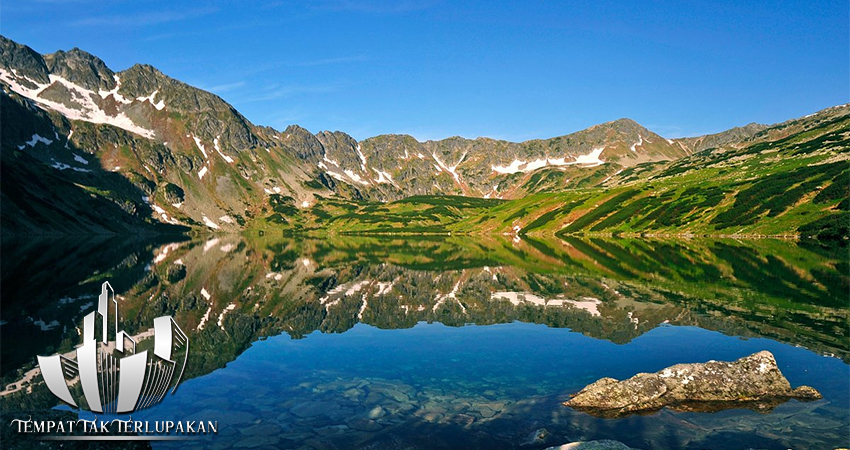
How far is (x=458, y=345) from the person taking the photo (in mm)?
37750

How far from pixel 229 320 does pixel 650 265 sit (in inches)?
2852

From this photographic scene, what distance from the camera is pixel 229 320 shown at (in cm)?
4609

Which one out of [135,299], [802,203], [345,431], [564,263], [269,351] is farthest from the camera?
[802,203]

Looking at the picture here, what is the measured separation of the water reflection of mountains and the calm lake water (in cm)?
35

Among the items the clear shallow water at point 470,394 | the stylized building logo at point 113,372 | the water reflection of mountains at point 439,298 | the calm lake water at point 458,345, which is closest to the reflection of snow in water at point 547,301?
the water reflection of mountains at point 439,298

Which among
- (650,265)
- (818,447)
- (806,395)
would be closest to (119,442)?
(818,447)

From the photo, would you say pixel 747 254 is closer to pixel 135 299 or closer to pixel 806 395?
pixel 806 395

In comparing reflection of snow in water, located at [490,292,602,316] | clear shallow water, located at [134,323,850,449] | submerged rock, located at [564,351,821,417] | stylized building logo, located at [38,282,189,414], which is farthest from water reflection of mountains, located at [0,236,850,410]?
submerged rock, located at [564,351,821,417]

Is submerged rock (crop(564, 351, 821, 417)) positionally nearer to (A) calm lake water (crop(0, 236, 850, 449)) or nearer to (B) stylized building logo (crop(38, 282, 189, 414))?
(A) calm lake water (crop(0, 236, 850, 449))

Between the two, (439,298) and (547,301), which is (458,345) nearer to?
(547,301)

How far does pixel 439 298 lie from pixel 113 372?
3993 centimetres

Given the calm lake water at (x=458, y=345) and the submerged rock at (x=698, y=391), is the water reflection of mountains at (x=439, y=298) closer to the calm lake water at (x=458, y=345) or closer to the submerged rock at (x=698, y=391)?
the calm lake water at (x=458, y=345)

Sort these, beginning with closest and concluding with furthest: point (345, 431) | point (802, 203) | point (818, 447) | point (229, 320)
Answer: point (818, 447)
point (345, 431)
point (229, 320)
point (802, 203)

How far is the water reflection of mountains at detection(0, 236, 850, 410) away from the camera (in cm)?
3906
